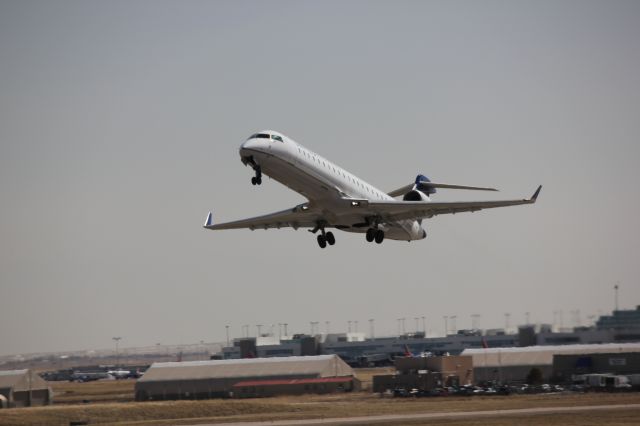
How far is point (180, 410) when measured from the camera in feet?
240

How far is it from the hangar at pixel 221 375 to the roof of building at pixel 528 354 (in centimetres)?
1379

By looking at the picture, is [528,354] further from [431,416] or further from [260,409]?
[431,416]

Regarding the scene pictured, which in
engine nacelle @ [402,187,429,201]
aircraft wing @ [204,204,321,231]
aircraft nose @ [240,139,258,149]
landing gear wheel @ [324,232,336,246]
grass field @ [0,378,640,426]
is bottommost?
grass field @ [0,378,640,426]

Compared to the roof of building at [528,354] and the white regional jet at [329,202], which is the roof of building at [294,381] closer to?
the roof of building at [528,354]

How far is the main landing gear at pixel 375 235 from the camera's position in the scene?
208 ft

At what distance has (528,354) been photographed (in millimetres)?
98750

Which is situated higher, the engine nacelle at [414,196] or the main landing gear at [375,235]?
the engine nacelle at [414,196]

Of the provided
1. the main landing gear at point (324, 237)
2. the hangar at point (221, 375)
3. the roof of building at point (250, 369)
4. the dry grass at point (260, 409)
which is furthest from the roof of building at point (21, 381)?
the main landing gear at point (324, 237)

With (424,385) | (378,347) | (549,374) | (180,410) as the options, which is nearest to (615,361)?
(549,374)

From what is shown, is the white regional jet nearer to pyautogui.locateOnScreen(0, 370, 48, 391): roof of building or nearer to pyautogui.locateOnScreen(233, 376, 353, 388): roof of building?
pyautogui.locateOnScreen(233, 376, 353, 388): roof of building

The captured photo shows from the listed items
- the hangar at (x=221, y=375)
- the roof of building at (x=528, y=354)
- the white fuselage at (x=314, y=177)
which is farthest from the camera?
the hangar at (x=221, y=375)

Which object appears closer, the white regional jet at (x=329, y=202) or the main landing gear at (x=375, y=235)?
the white regional jet at (x=329, y=202)

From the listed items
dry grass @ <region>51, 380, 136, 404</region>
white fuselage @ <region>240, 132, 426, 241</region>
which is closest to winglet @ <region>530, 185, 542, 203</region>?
white fuselage @ <region>240, 132, 426, 241</region>

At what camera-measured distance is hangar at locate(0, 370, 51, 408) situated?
91.4m
